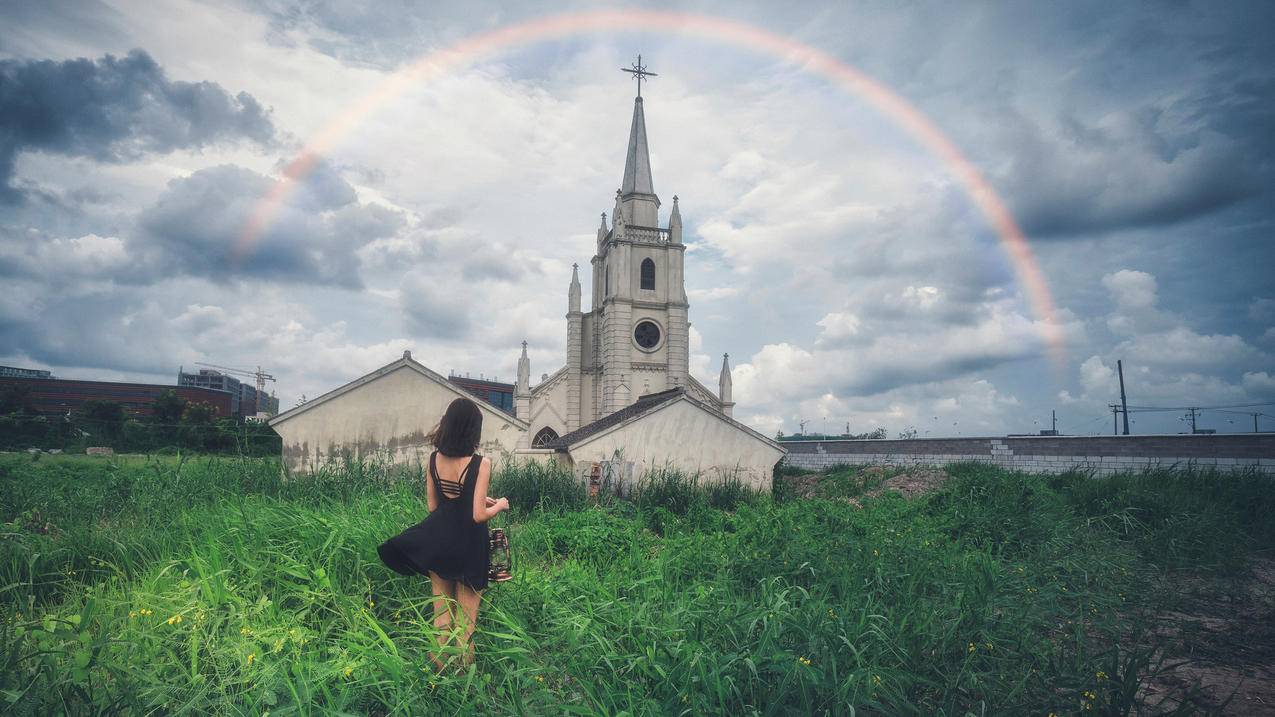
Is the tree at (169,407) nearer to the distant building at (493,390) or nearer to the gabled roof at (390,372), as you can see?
the gabled roof at (390,372)

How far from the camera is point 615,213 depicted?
36.3 meters

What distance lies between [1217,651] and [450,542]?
6.57 m

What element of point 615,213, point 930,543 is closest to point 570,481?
point 930,543

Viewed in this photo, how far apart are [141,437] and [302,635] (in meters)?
37.1

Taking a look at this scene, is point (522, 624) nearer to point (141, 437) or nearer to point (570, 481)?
point (570, 481)

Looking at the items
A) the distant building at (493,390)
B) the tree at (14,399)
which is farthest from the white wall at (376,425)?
the distant building at (493,390)

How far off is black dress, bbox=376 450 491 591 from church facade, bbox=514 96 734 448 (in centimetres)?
2991

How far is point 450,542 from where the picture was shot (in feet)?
13.4

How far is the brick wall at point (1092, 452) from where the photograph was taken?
42.9ft

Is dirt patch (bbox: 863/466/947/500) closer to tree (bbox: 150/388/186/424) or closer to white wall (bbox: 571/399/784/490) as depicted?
white wall (bbox: 571/399/784/490)

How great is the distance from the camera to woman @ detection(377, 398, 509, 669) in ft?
13.4

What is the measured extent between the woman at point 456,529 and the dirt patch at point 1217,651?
4.25 metres

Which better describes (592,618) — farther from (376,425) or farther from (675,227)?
(675,227)

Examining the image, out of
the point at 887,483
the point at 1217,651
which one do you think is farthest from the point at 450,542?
the point at 887,483
